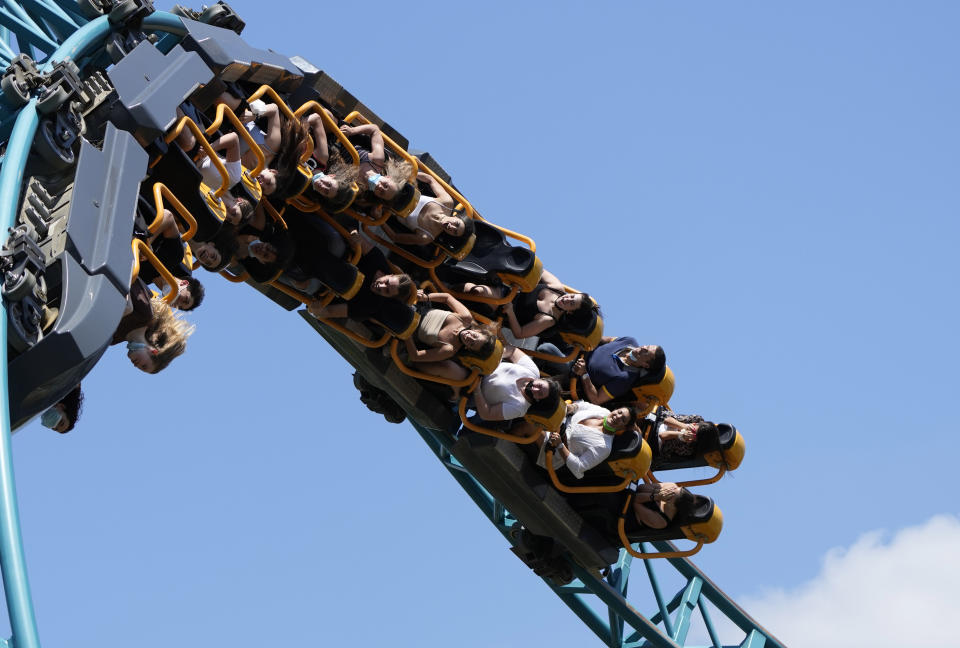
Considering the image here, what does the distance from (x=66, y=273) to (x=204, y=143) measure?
1.54 meters

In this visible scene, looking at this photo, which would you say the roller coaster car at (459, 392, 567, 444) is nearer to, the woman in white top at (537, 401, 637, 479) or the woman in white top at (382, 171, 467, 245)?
the woman in white top at (537, 401, 637, 479)

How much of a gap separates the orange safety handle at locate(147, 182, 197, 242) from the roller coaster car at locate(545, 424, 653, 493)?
10.3 feet

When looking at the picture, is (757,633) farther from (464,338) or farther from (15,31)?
(15,31)

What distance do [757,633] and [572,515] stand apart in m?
2.22

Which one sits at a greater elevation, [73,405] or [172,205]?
[172,205]

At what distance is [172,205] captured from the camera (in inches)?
241

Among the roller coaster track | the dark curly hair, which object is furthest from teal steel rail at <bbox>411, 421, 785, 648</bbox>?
the dark curly hair

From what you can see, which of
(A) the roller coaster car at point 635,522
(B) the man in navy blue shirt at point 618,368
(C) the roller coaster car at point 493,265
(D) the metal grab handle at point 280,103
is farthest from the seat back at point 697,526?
(D) the metal grab handle at point 280,103

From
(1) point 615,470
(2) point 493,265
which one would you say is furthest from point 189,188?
(1) point 615,470

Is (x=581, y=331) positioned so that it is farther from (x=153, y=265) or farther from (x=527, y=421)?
(x=153, y=265)

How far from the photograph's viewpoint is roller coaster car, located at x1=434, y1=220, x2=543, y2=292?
323 inches

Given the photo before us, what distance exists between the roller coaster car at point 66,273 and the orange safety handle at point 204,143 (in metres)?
0.61

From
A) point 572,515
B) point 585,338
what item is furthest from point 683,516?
point 585,338

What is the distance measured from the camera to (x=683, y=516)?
8.84 meters
